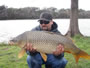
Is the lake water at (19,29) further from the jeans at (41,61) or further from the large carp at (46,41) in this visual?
the large carp at (46,41)

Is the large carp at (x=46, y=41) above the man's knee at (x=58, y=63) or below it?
above

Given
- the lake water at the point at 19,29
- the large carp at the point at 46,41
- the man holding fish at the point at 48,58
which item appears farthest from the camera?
the lake water at the point at 19,29

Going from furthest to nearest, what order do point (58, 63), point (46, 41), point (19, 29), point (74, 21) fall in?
point (19, 29), point (74, 21), point (58, 63), point (46, 41)

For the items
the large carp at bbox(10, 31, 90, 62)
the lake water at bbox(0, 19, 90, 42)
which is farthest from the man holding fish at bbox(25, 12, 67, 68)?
the lake water at bbox(0, 19, 90, 42)

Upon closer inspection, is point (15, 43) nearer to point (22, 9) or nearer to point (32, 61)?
point (32, 61)

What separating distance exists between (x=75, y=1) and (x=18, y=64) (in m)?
5.85

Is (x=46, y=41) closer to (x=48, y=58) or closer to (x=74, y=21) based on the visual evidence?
(x=48, y=58)

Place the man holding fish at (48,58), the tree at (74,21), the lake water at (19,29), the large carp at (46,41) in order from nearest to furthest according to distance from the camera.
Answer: the large carp at (46,41) < the man holding fish at (48,58) < the tree at (74,21) < the lake water at (19,29)

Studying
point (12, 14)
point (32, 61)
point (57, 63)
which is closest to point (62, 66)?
point (57, 63)

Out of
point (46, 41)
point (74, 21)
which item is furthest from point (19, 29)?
point (46, 41)

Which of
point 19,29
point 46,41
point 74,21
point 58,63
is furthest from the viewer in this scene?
point 19,29

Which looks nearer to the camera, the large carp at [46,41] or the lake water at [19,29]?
the large carp at [46,41]

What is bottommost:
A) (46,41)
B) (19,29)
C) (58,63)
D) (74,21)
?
(19,29)

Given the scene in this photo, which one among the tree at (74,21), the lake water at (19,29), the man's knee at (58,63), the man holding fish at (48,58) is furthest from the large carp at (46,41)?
the tree at (74,21)
